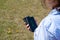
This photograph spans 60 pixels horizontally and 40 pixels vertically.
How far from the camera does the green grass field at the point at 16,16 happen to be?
5348 mm

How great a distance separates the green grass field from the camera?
535 cm

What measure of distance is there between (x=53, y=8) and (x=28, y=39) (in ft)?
10.8

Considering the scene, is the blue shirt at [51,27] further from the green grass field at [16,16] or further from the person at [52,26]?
the green grass field at [16,16]

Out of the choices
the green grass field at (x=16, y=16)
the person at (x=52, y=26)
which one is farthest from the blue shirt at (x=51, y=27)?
the green grass field at (x=16, y=16)

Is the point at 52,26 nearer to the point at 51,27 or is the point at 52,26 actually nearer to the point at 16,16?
the point at 51,27

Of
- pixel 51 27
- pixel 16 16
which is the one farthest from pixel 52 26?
pixel 16 16

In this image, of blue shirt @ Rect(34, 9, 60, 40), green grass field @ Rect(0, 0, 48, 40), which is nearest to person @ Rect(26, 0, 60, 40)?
blue shirt @ Rect(34, 9, 60, 40)

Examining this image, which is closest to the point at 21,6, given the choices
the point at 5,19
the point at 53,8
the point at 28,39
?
the point at 5,19

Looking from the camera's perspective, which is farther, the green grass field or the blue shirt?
the green grass field

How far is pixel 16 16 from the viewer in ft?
20.8

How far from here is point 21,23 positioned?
19.3ft

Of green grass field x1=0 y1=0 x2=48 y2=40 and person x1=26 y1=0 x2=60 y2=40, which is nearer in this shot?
person x1=26 y1=0 x2=60 y2=40

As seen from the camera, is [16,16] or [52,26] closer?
[52,26]

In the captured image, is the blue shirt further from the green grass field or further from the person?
the green grass field
